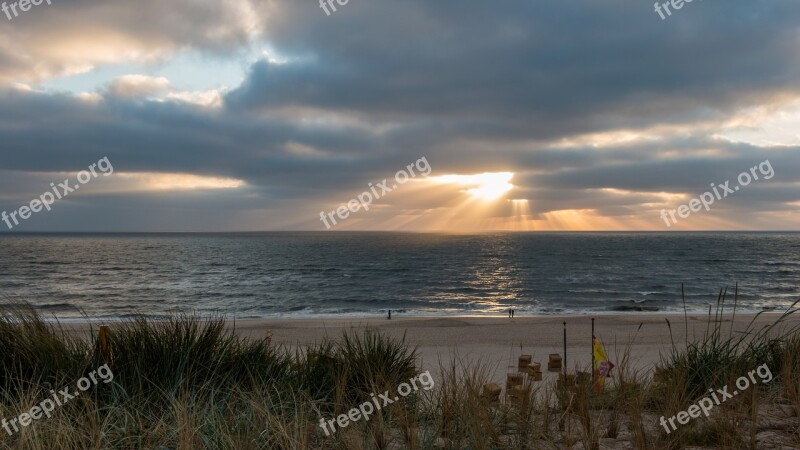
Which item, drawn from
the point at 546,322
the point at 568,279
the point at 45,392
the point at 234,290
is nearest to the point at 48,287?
the point at 234,290

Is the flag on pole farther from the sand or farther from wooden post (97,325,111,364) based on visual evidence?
wooden post (97,325,111,364)

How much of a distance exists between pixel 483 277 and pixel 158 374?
173 feet

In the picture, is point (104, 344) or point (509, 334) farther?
point (509, 334)

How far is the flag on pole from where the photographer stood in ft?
20.7

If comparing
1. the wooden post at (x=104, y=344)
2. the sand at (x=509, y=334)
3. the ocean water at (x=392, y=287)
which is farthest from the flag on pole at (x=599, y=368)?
the ocean water at (x=392, y=287)

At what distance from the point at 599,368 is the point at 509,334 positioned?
13.8 meters

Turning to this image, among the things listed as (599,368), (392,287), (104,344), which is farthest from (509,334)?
(392,287)

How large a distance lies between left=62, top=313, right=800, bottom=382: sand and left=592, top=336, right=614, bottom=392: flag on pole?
15.8ft

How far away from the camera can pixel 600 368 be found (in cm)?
690

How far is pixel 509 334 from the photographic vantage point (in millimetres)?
20484

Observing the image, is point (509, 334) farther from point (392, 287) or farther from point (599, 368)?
point (392, 287)

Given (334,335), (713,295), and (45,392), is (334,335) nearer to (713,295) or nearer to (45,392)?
(45,392)

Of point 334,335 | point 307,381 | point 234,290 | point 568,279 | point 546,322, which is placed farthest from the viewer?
point 568,279

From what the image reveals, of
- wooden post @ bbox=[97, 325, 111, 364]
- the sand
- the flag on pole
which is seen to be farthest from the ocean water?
the flag on pole
